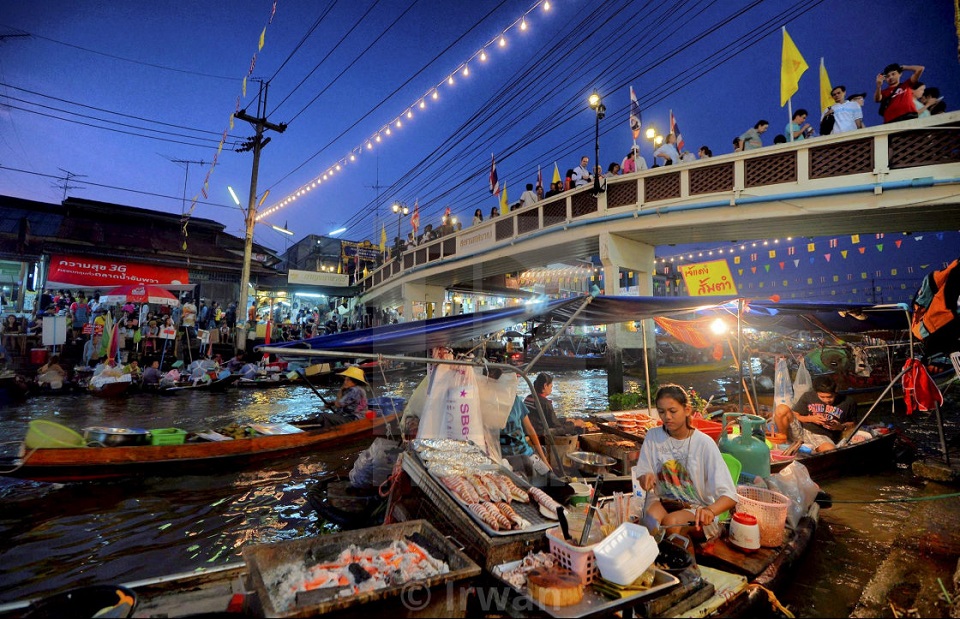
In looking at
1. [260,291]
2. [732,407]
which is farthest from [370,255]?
[732,407]

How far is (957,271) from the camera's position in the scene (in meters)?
4.97

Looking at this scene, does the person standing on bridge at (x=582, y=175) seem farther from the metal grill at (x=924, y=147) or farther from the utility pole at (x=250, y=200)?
the utility pole at (x=250, y=200)

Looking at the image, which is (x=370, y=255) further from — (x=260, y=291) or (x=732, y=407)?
(x=732, y=407)

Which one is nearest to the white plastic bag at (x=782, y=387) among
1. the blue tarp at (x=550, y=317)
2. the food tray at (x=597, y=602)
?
the blue tarp at (x=550, y=317)

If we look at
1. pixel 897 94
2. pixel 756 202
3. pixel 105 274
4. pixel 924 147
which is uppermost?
pixel 897 94

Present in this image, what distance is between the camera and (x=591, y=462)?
6.31 m

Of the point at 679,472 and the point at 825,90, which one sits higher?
the point at 825,90

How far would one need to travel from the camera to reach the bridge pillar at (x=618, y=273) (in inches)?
524

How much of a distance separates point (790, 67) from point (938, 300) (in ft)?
26.1

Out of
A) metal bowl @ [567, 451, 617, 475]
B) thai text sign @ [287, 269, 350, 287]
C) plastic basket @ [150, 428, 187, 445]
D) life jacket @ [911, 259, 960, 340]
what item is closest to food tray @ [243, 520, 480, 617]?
metal bowl @ [567, 451, 617, 475]

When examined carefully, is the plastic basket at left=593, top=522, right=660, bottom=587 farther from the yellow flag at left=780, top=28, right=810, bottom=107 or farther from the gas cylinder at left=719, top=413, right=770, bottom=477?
the yellow flag at left=780, top=28, right=810, bottom=107

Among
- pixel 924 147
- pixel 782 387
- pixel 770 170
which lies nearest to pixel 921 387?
pixel 782 387

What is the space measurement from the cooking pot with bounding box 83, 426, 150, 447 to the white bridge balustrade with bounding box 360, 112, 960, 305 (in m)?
12.7

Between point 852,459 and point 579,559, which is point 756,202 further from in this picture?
point 579,559
